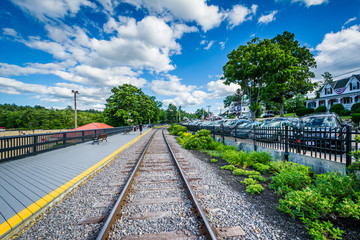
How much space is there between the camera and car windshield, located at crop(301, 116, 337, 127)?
8.28m

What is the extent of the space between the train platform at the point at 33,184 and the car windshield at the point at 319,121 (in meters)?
11.4

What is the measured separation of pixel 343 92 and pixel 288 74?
2524cm

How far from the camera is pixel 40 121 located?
68312 mm

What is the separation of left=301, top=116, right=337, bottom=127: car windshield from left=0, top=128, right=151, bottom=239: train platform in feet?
37.5

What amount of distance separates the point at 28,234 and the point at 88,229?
3.05 feet

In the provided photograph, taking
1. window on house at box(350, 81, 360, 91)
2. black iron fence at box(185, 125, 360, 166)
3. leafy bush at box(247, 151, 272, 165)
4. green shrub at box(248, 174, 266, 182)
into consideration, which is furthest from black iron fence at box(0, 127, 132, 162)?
window on house at box(350, 81, 360, 91)

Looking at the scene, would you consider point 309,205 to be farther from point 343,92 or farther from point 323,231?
point 343,92

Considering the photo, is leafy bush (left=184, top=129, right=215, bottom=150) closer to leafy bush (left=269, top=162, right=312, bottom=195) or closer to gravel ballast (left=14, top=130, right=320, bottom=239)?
gravel ballast (left=14, top=130, right=320, bottom=239)

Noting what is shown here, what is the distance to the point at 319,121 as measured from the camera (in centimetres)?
881

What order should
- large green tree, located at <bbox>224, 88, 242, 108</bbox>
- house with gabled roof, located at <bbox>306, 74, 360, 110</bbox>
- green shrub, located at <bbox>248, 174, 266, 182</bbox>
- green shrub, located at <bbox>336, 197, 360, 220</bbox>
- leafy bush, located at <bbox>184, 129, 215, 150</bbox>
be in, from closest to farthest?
1. green shrub, located at <bbox>336, 197, 360, 220</bbox>
2. green shrub, located at <bbox>248, 174, 266, 182</bbox>
3. leafy bush, located at <bbox>184, 129, 215, 150</bbox>
4. house with gabled roof, located at <bbox>306, 74, 360, 110</bbox>
5. large green tree, located at <bbox>224, 88, 242, 108</bbox>

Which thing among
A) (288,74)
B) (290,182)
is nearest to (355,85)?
(288,74)

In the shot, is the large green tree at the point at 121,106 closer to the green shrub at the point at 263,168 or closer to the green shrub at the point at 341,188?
the green shrub at the point at 263,168

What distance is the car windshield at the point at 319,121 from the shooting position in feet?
27.2

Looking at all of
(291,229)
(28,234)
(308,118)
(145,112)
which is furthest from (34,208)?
(145,112)
